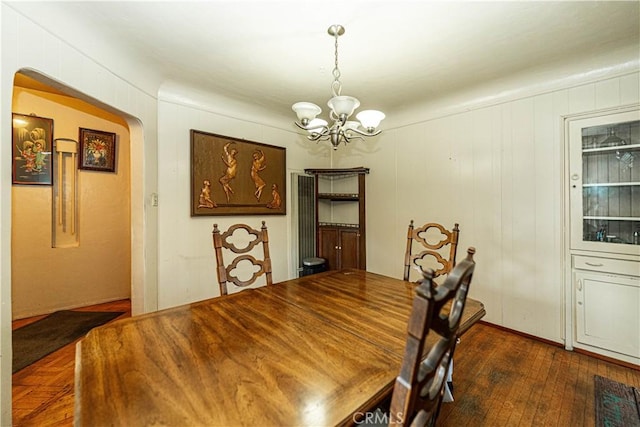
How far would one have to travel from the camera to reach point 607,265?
225 centimetres

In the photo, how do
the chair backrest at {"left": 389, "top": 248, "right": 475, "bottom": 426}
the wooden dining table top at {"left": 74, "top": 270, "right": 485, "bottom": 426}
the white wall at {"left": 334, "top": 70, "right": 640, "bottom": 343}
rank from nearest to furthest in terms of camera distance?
1. the chair backrest at {"left": 389, "top": 248, "right": 475, "bottom": 426}
2. the wooden dining table top at {"left": 74, "top": 270, "right": 485, "bottom": 426}
3. the white wall at {"left": 334, "top": 70, "right": 640, "bottom": 343}

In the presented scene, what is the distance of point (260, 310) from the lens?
1.45 m

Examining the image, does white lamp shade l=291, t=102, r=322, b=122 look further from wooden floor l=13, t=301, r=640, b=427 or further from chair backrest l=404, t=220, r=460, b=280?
wooden floor l=13, t=301, r=640, b=427

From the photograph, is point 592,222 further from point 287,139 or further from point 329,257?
point 287,139

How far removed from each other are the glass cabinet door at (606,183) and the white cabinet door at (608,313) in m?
0.26

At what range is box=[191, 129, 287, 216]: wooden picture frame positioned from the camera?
292 cm

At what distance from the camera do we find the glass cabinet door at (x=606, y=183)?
7.18 ft

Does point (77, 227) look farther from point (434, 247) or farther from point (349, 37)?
point (434, 247)

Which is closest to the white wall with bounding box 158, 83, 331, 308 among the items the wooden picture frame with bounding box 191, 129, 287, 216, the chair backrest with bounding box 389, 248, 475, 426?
Answer: the wooden picture frame with bounding box 191, 129, 287, 216

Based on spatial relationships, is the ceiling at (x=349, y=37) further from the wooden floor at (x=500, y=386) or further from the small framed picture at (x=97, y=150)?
the wooden floor at (x=500, y=386)

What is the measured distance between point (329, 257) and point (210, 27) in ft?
9.58

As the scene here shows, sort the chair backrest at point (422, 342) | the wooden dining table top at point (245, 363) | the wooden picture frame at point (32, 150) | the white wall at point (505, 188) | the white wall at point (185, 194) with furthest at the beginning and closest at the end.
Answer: the wooden picture frame at point (32, 150)
the white wall at point (185, 194)
the white wall at point (505, 188)
the wooden dining table top at point (245, 363)
the chair backrest at point (422, 342)

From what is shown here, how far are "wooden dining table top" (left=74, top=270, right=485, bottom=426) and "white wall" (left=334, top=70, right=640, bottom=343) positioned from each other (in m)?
1.66

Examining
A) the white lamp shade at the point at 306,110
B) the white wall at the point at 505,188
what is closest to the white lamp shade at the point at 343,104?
the white lamp shade at the point at 306,110
